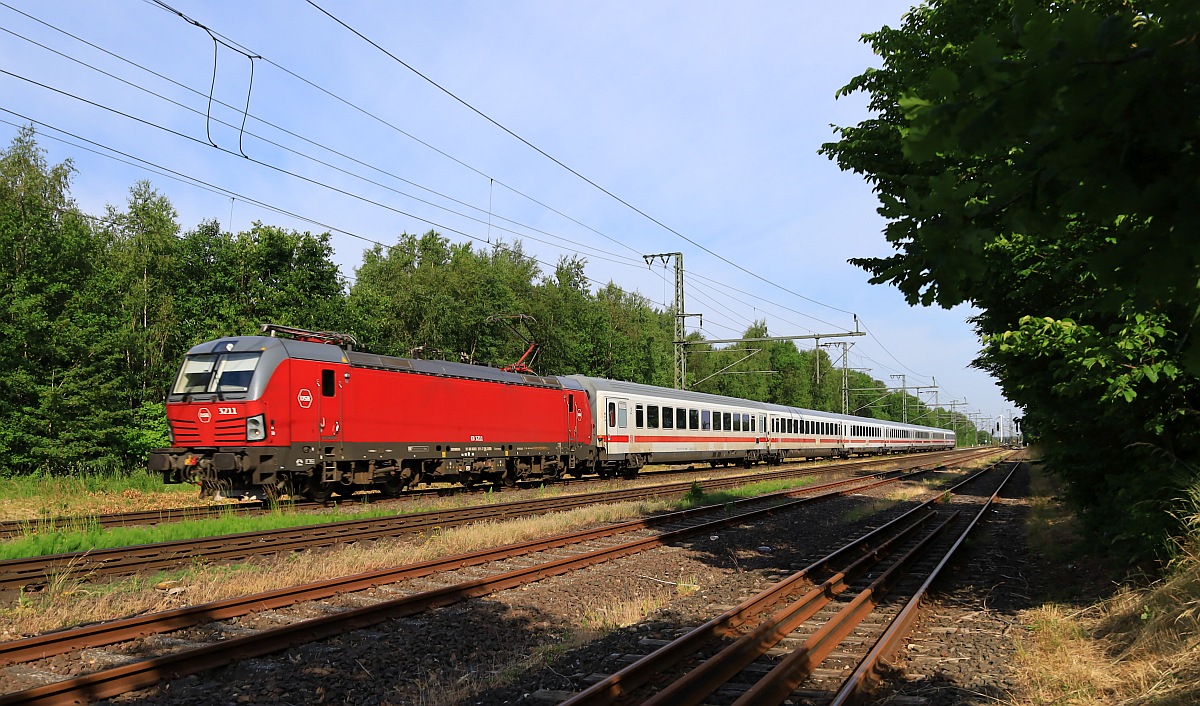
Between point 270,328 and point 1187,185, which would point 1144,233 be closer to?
point 1187,185

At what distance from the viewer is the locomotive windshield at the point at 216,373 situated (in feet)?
52.0

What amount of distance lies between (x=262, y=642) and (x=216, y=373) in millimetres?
11018

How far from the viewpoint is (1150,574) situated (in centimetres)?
823

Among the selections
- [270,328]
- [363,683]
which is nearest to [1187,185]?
[363,683]

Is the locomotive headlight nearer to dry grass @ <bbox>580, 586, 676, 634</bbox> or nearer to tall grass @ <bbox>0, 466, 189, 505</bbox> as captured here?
tall grass @ <bbox>0, 466, 189, 505</bbox>

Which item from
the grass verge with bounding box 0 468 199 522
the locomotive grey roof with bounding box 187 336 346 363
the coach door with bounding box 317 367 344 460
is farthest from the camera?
the grass verge with bounding box 0 468 199 522

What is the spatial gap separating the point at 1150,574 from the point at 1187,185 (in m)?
8.16

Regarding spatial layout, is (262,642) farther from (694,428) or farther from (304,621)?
(694,428)

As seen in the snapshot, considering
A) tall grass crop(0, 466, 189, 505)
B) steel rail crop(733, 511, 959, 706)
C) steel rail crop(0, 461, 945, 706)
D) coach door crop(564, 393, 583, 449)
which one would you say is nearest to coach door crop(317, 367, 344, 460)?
tall grass crop(0, 466, 189, 505)

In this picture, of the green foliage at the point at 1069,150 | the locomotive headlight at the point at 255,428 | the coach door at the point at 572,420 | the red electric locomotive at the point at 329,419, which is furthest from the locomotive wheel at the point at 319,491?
the green foliage at the point at 1069,150

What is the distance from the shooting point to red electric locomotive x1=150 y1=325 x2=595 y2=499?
1571cm

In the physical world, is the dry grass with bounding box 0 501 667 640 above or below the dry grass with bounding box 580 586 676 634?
above

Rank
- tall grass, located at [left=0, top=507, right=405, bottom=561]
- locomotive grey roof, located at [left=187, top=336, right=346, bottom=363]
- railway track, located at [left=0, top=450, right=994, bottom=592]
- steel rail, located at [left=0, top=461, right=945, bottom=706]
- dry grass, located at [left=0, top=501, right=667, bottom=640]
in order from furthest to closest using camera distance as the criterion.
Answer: locomotive grey roof, located at [left=187, top=336, right=346, bottom=363] → tall grass, located at [left=0, top=507, right=405, bottom=561] → railway track, located at [left=0, top=450, right=994, bottom=592] → dry grass, located at [left=0, top=501, right=667, bottom=640] → steel rail, located at [left=0, top=461, right=945, bottom=706]

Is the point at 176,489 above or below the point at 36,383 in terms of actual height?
below
